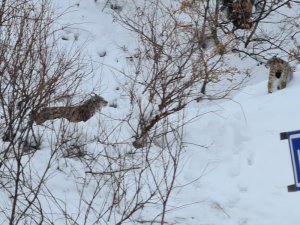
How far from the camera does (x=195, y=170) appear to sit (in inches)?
239

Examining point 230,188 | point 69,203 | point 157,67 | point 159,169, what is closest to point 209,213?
point 230,188

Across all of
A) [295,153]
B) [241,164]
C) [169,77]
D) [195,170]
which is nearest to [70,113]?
[195,170]

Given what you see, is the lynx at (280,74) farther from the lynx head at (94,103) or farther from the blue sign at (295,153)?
the blue sign at (295,153)

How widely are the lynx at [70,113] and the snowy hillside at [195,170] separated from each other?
9cm

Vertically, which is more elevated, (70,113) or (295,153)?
(70,113)

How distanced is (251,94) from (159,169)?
2.64 meters

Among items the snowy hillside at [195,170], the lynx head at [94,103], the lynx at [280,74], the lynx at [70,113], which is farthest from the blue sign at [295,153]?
the lynx at [280,74]

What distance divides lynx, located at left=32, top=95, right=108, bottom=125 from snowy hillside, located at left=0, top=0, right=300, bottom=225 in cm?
9

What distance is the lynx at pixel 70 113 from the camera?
5.71m

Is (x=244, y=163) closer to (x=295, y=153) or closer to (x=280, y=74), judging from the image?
(x=280, y=74)

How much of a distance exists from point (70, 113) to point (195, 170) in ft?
4.98

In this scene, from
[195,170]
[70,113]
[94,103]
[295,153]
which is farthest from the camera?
[94,103]

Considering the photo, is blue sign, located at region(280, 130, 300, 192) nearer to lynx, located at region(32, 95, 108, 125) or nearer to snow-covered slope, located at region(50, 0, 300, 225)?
snow-covered slope, located at region(50, 0, 300, 225)

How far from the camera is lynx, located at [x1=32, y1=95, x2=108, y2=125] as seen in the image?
571 centimetres
